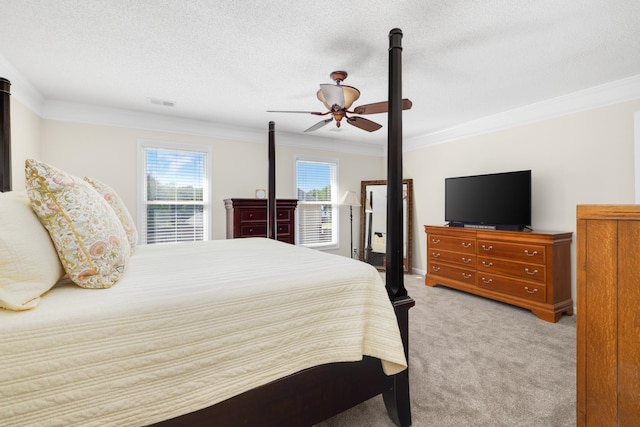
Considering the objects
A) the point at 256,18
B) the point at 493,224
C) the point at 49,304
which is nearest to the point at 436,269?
the point at 493,224

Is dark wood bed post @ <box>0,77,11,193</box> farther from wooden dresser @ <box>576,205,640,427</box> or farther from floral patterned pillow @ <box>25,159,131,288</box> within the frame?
wooden dresser @ <box>576,205,640,427</box>

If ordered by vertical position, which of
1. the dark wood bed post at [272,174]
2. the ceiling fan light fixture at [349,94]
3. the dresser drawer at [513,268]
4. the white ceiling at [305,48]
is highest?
the white ceiling at [305,48]

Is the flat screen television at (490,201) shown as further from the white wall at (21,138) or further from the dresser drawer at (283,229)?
the white wall at (21,138)

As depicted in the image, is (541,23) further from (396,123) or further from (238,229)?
(238,229)

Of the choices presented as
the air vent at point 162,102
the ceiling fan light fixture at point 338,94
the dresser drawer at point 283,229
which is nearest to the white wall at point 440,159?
the air vent at point 162,102

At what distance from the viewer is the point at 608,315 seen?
3.30 feet

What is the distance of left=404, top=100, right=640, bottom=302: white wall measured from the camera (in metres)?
3.00

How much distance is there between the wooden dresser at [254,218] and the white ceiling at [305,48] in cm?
135

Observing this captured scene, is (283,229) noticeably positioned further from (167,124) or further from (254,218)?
(167,124)

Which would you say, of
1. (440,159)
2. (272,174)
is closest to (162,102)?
(272,174)

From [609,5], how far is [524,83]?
3.93 ft

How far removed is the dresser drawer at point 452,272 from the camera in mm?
3829

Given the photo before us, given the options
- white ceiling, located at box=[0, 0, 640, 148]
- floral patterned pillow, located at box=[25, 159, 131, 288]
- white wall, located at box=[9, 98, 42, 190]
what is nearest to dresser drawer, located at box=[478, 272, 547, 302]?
white ceiling, located at box=[0, 0, 640, 148]

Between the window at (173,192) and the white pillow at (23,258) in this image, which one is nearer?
the white pillow at (23,258)
